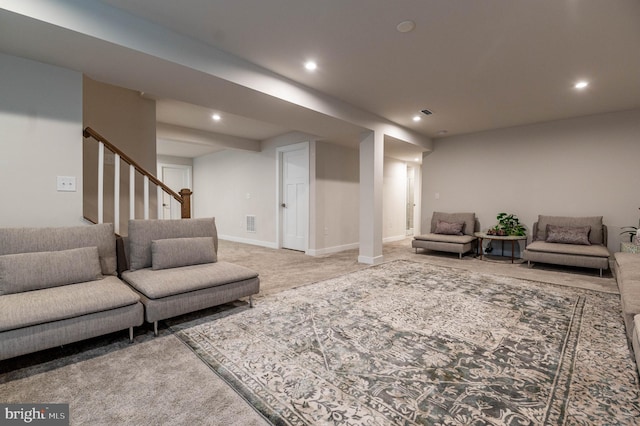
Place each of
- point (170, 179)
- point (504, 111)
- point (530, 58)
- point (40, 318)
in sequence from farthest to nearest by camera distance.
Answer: point (170, 179)
point (504, 111)
point (530, 58)
point (40, 318)

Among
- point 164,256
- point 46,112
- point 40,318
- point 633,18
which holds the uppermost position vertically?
→ point 633,18

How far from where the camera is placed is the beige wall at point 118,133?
137 inches

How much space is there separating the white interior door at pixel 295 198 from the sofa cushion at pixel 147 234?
3211mm

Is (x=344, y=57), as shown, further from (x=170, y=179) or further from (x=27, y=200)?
(x=170, y=179)

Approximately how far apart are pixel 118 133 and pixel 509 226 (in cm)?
650

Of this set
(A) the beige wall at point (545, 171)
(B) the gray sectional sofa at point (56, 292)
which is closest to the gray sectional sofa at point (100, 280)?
(B) the gray sectional sofa at point (56, 292)

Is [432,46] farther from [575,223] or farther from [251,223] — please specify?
[251,223]

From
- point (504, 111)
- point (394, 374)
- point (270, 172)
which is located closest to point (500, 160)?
point (504, 111)

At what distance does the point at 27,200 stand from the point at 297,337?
8.24 ft

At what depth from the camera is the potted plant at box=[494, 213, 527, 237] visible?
17.8ft

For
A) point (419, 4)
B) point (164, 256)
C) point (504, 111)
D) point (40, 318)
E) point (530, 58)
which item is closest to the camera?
point (40, 318)

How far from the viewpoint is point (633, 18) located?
2.34 m

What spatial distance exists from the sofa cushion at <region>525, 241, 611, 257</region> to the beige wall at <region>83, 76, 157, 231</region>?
229 inches

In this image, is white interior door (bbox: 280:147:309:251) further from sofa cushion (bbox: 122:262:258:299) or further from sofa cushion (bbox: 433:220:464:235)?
sofa cushion (bbox: 122:262:258:299)
